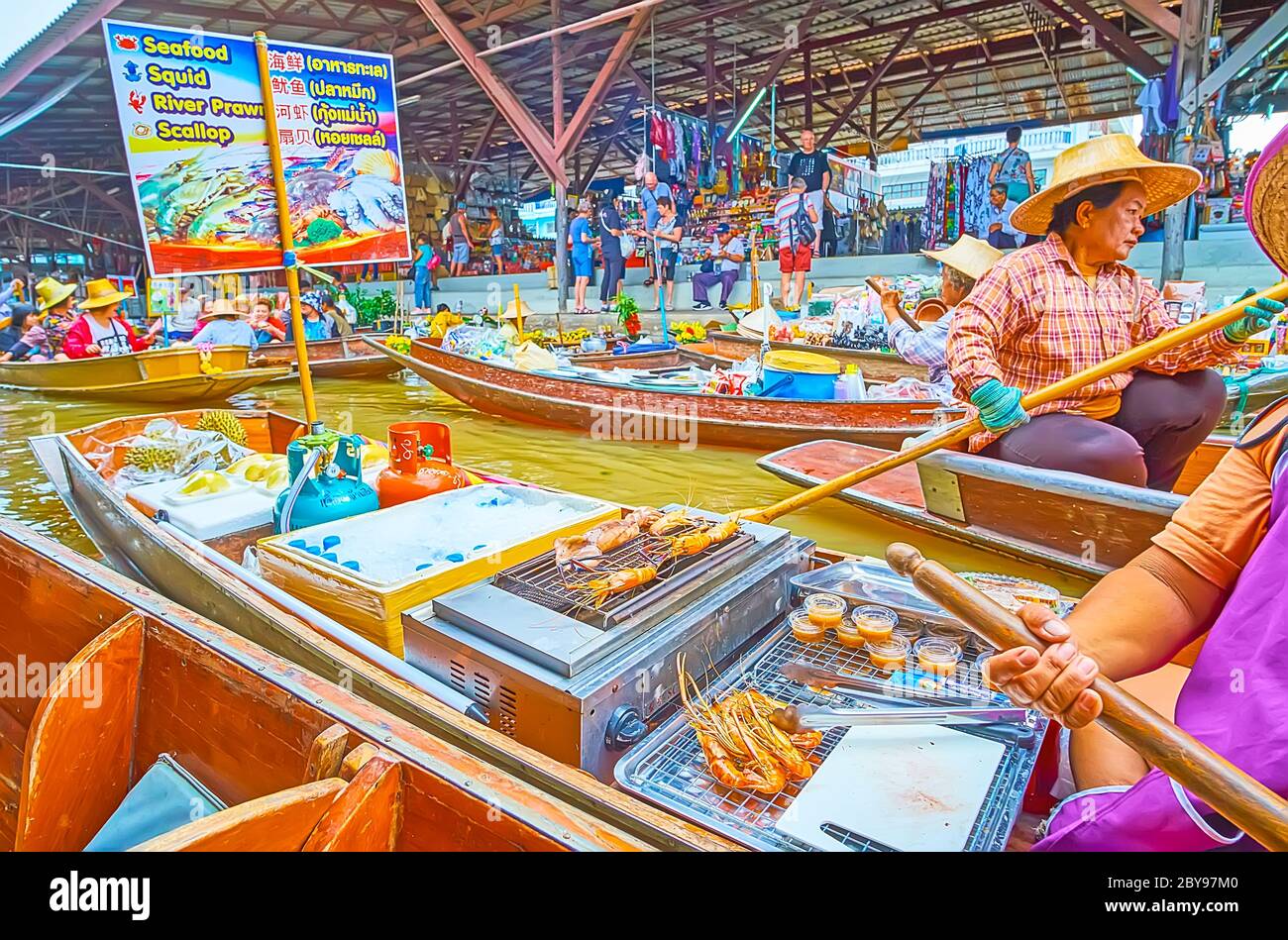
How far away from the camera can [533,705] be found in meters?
1.62

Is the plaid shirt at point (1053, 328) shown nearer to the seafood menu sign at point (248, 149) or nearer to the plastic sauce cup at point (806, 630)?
the plastic sauce cup at point (806, 630)

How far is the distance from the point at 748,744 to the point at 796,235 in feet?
36.9

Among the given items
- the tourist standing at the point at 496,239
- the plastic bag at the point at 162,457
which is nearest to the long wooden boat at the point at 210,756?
the plastic bag at the point at 162,457

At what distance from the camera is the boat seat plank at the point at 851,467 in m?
4.09

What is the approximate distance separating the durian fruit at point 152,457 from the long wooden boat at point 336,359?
5.83m

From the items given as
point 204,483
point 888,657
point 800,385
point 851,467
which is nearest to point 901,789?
point 888,657

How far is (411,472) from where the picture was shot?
314cm

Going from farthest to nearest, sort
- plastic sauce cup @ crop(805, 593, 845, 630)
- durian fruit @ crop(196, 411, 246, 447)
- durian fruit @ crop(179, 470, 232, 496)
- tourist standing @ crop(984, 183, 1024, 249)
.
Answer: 1. tourist standing @ crop(984, 183, 1024, 249)
2. durian fruit @ crop(196, 411, 246, 447)
3. durian fruit @ crop(179, 470, 232, 496)
4. plastic sauce cup @ crop(805, 593, 845, 630)

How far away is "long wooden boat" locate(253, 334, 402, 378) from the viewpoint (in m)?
10.1

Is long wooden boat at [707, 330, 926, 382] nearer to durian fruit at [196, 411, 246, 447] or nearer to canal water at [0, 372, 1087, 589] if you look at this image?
canal water at [0, 372, 1087, 589]

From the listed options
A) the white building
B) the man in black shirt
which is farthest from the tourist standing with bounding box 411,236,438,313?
the white building

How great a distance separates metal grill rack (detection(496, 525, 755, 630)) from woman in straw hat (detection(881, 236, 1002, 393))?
2.01 metres

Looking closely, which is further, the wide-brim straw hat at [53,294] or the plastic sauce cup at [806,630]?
the wide-brim straw hat at [53,294]

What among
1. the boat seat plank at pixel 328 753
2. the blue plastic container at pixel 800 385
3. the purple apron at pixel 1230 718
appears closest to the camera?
the purple apron at pixel 1230 718
